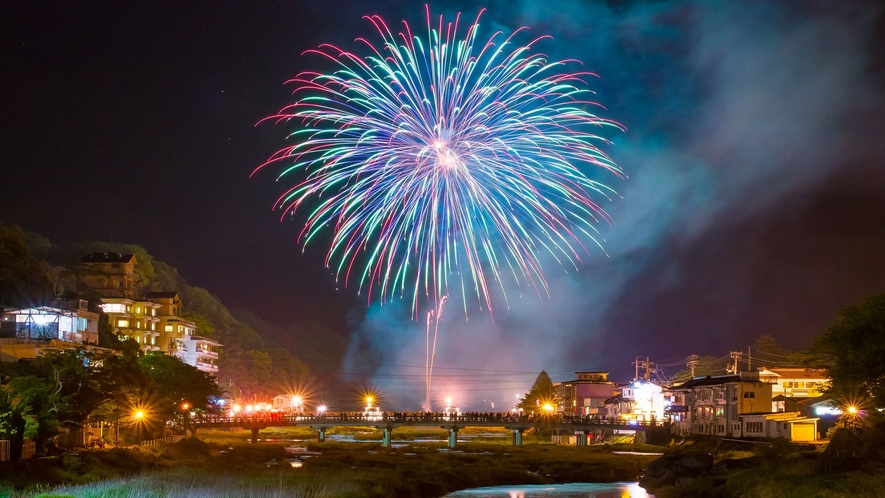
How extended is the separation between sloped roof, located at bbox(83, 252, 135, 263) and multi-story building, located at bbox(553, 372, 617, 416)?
6750cm

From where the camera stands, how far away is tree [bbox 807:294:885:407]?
2141 inches

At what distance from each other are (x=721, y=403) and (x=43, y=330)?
67104mm

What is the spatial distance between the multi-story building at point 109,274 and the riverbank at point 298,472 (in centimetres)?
4666

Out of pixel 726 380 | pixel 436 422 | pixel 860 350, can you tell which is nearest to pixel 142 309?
pixel 436 422

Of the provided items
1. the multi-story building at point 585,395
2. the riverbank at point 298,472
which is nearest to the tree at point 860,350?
the riverbank at point 298,472

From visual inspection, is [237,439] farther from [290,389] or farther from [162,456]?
[290,389]

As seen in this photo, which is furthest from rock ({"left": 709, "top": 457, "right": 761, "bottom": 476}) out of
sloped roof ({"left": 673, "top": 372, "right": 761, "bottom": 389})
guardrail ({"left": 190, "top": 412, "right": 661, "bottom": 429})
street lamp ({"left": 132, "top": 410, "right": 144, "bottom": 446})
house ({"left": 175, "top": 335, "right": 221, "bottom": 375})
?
house ({"left": 175, "top": 335, "right": 221, "bottom": 375})

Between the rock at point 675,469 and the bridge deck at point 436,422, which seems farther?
the bridge deck at point 436,422

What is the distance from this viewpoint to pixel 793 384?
115000 millimetres

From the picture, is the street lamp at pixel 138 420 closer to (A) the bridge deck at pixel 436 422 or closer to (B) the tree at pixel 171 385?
(B) the tree at pixel 171 385

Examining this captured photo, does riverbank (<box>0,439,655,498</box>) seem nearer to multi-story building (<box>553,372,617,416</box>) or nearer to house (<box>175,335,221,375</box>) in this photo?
house (<box>175,335,221,375</box>)

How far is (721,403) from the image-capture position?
94.8m

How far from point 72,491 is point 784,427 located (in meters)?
59.2

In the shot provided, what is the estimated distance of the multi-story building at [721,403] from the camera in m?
91.1
